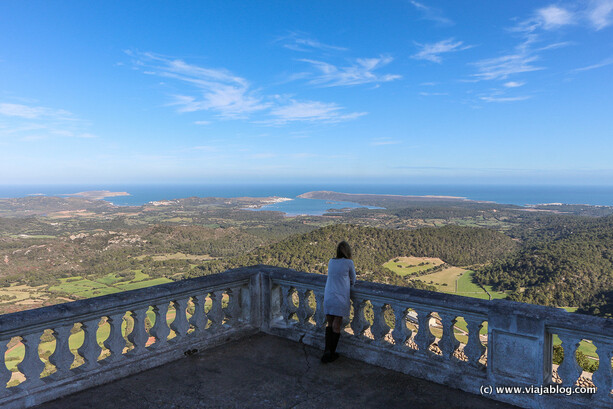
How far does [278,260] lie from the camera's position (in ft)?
180

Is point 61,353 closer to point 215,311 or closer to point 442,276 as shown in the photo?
point 215,311

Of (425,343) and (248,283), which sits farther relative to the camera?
(248,283)

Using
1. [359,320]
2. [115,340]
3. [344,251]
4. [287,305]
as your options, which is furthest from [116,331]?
[359,320]

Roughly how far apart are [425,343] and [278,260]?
50849 millimetres

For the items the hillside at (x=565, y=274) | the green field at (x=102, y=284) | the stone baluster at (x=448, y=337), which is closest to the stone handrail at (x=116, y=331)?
the stone baluster at (x=448, y=337)

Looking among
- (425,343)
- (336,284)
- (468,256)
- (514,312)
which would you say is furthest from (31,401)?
(468,256)

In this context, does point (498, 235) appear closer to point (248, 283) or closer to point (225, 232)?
point (225, 232)

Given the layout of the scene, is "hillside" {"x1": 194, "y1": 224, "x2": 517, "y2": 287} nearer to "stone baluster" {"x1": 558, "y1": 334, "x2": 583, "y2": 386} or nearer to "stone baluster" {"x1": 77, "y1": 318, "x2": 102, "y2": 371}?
"stone baluster" {"x1": 558, "y1": 334, "x2": 583, "y2": 386}

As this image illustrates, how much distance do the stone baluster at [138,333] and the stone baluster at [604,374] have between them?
5.30 metres

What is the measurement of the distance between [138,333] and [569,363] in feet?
17.1

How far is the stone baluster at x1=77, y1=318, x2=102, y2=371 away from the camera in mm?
4520

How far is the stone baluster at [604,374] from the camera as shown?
3.67m

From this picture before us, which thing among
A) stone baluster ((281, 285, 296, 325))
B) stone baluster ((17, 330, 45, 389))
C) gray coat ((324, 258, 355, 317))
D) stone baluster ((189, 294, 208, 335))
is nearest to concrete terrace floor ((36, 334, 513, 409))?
stone baluster ((17, 330, 45, 389))

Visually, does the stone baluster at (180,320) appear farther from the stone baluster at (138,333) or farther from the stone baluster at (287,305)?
the stone baluster at (287,305)
